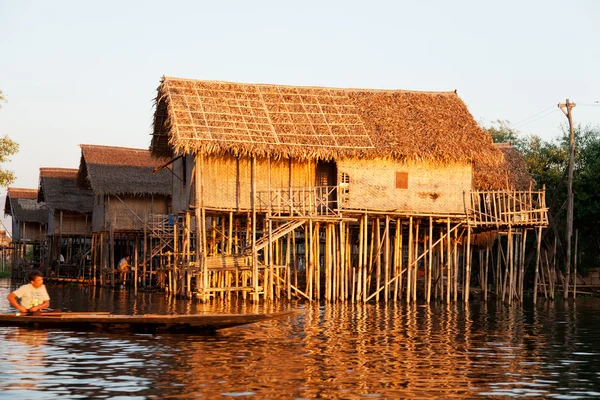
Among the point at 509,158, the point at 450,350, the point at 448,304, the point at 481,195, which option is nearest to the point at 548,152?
the point at 509,158

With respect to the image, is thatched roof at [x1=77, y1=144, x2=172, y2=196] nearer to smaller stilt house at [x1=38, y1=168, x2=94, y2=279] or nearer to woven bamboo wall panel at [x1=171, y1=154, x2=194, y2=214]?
smaller stilt house at [x1=38, y1=168, x2=94, y2=279]

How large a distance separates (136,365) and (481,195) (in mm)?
19983

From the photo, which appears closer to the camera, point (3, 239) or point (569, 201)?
point (569, 201)

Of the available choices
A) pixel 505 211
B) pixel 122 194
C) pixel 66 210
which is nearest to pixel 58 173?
pixel 66 210

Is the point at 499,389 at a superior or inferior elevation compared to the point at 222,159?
inferior

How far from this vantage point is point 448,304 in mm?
28500

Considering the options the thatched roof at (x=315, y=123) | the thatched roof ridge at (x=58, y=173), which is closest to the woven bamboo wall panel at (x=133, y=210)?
the thatched roof ridge at (x=58, y=173)

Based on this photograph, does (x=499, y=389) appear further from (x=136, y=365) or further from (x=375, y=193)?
(x=375, y=193)

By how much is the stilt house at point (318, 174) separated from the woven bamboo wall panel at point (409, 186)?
30 millimetres

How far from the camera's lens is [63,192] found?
44969 millimetres

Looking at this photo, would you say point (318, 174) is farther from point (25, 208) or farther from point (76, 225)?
point (25, 208)

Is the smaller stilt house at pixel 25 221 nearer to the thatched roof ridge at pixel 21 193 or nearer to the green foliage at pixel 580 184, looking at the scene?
the thatched roof ridge at pixel 21 193

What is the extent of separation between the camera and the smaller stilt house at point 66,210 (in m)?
44.0

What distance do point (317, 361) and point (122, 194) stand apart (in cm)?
2603
